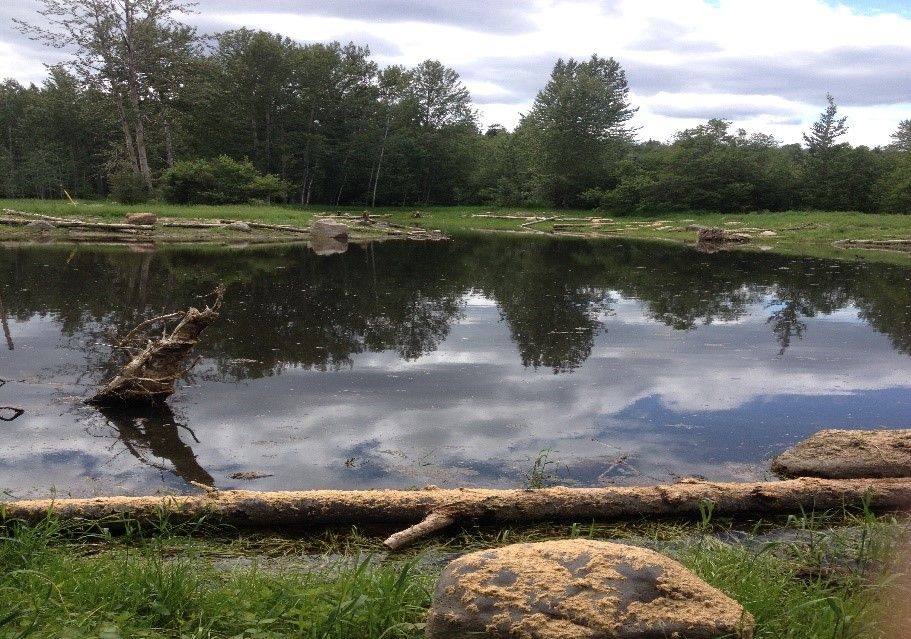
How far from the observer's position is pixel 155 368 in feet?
31.6

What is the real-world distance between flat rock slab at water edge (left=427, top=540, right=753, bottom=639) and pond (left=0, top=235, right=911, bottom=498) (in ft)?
11.7

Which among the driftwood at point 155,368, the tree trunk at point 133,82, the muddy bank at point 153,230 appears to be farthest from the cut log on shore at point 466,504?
the tree trunk at point 133,82

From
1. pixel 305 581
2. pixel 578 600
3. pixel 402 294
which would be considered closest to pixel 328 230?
pixel 402 294

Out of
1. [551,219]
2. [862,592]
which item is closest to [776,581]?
[862,592]

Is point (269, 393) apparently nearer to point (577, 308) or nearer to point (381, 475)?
point (381, 475)

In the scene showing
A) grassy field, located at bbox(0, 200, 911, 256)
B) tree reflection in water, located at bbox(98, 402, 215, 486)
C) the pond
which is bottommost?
tree reflection in water, located at bbox(98, 402, 215, 486)

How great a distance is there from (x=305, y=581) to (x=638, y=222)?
1915 inches

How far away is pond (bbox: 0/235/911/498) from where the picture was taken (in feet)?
25.9

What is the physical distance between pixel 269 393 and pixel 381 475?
332 cm

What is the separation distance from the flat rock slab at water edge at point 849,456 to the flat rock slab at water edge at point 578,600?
4274 millimetres

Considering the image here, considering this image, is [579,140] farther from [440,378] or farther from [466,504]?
[466,504]

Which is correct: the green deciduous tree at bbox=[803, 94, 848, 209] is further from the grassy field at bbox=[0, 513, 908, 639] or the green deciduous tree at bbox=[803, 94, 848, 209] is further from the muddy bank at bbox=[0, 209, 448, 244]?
the grassy field at bbox=[0, 513, 908, 639]

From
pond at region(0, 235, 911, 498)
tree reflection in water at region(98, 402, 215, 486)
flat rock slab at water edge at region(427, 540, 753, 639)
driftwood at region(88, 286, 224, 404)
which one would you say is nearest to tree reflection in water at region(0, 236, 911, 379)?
pond at region(0, 235, 911, 498)

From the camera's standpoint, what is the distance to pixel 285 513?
6.16 meters
